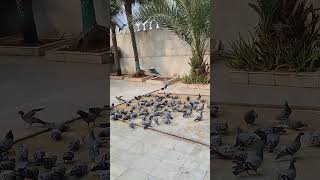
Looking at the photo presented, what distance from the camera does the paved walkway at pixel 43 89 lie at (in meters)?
1.77

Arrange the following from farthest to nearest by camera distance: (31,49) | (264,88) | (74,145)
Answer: (264,88)
(31,49)
(74,145)

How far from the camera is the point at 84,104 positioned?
180 cm

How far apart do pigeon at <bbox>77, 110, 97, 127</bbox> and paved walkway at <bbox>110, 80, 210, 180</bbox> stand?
0.43 meters

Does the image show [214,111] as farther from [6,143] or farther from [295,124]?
[6,143]

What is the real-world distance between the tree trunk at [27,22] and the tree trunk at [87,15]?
0.24 m

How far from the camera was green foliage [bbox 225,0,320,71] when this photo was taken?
2510 millimetres

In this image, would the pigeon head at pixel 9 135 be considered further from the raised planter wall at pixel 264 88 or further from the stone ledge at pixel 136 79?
the raised planter wall at pixel 264 88

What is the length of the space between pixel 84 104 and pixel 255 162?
769 mm

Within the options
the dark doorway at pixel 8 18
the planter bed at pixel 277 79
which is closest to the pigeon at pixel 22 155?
the dark doorway at pixel 8 18

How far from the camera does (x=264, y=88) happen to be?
2.34 meters

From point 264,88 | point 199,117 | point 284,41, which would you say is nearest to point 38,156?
point 199,117

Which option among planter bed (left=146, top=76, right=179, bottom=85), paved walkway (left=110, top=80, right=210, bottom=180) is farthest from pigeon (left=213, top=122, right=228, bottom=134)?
paved walkway (left=110, top=80, right=210, bottom=180)

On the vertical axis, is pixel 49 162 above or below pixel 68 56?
below

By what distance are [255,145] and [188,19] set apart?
15.4 inches
